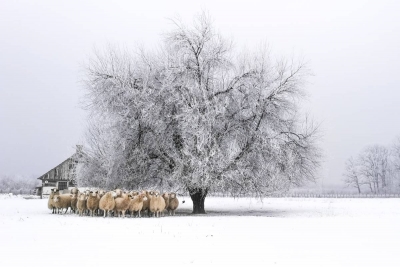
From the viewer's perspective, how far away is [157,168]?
22391 mm

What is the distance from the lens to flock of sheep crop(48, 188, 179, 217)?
1930 cm

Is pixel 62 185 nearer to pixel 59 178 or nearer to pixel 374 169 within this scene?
pixel 59 178

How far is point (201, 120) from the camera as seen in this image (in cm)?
2016

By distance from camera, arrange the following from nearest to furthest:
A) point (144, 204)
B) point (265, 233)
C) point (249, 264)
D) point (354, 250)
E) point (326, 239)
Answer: point (249, 264), point (354, 250), point (326, 239), point (265, 233), point (144, 204)

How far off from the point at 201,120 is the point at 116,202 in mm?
5632

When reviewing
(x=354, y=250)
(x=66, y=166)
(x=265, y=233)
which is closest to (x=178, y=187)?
(x=265, y=233)

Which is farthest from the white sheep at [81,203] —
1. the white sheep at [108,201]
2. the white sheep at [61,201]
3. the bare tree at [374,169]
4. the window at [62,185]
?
the bare tree at [374,169]

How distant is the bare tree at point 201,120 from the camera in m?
20.5

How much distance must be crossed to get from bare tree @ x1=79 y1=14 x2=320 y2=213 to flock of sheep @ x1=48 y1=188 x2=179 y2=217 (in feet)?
4.55

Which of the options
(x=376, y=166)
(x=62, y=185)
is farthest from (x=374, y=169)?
(x=62, y=185)

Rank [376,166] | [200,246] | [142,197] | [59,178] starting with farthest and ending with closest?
[376,166]
[59,178]
[142,197]
[200,246]

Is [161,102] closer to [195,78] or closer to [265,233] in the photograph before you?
[195,78]

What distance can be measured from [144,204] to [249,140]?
621cm

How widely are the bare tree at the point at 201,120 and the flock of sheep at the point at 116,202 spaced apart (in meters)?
1.39
